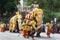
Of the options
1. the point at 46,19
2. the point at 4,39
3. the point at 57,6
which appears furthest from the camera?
the point at 57,6

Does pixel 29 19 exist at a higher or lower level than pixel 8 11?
higher

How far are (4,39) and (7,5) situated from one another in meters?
18.4

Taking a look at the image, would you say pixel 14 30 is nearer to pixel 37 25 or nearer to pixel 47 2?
pixel 37 25

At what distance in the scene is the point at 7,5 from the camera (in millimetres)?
32969

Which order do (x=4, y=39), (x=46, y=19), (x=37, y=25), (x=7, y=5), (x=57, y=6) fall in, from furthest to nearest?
(x=57, y=6) → (x=7, y=5) → (x=46, y=19) → (x=4, y=39) → (x=37, y=25)

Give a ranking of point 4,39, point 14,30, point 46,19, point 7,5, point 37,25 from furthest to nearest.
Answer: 1. point 7,5
2. point 46,19
3. point 14,30
4. point 4,39
5. point 37,25

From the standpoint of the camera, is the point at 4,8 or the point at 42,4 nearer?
the point at 4,8

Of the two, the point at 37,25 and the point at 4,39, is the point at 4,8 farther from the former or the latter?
the point at 37,25

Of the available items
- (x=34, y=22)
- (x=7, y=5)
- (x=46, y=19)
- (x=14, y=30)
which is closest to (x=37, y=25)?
(x=34, y=22)

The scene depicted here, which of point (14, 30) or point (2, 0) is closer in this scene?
point (14, 30)

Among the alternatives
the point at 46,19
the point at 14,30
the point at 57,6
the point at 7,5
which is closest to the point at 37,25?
the point at 14,30

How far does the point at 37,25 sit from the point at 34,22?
238 mm

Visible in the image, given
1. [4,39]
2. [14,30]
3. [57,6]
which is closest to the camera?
[4,39]

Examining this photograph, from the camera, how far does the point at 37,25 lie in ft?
40.4
